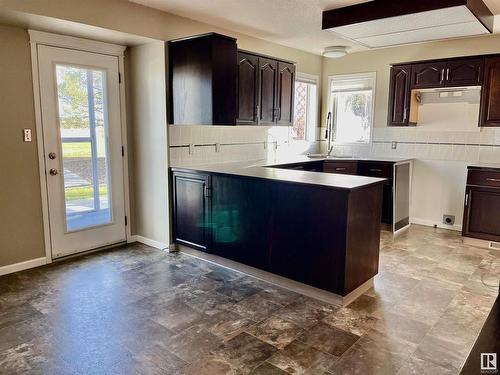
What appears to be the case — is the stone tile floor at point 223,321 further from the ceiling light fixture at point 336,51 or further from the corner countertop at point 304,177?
the ceiling light fixture at point 336,51

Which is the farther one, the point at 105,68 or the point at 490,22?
the point at 105,68

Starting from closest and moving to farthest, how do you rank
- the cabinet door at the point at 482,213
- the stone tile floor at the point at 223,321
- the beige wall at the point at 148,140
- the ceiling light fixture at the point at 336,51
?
the stone tile floor at the point at 223,321 → the beige wall at the point at 148,140 → the cabinet door at the point at 482,213 → the ceiling light fixture at the point at 336,51

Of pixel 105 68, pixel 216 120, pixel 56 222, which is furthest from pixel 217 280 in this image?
pixel 105 68

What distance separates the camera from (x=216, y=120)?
3.66 m

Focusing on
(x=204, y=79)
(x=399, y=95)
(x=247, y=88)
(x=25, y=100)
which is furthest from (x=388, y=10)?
(x=25, y=100)

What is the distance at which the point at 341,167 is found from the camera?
5.40 meters

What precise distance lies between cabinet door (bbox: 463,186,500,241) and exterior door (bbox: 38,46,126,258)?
411cm

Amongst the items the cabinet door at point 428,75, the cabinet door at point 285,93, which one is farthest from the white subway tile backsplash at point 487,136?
the cabinet door at point 285,93

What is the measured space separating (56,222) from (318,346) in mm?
2861

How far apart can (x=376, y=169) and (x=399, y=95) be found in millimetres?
1076

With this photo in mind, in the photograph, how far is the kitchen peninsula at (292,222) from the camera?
2863mm

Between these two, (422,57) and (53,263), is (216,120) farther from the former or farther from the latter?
(422,57)

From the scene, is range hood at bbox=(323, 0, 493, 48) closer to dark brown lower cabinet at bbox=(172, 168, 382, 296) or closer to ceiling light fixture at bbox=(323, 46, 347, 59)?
ceiling light fixture at bbox=(323, 46, 347, 59)

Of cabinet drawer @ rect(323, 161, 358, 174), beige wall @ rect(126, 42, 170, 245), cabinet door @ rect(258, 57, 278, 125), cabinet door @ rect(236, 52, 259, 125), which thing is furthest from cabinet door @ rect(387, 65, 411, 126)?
beige wall @ rect(126, 42, 170, 245)
